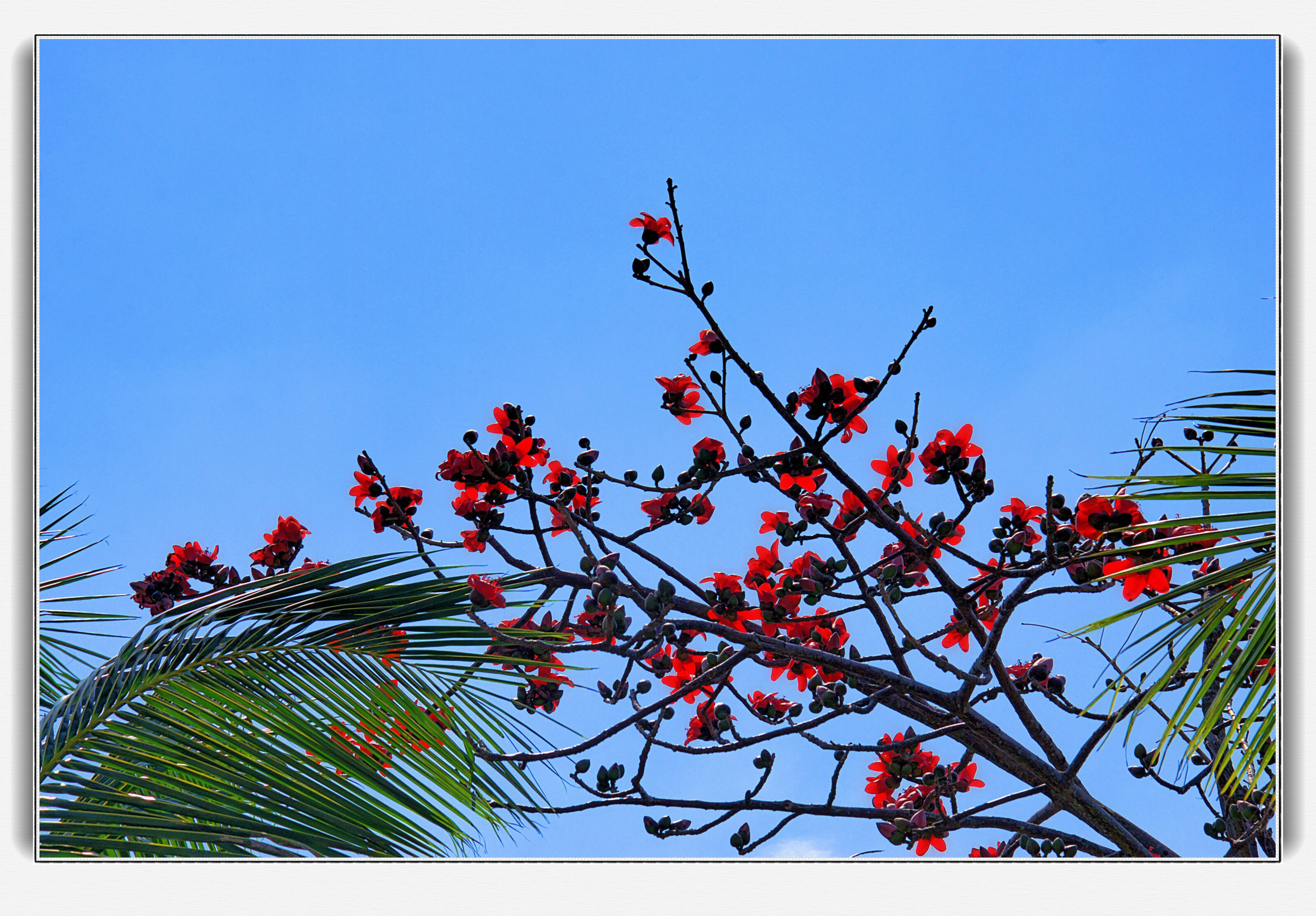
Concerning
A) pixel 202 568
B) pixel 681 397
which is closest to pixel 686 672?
pixel 681 397

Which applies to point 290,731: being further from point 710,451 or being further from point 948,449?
point 948,449

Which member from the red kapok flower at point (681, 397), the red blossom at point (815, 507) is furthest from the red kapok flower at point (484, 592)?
the red blossom at point (815, 507)

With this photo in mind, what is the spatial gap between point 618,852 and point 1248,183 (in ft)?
5.64

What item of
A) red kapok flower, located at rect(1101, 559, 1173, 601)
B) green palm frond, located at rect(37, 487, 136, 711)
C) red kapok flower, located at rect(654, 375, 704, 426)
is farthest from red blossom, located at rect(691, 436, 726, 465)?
green palm frond, located at rect(37, 487, 136, 711)

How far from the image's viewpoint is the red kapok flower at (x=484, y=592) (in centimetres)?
169

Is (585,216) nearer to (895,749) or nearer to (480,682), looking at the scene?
(480,682)

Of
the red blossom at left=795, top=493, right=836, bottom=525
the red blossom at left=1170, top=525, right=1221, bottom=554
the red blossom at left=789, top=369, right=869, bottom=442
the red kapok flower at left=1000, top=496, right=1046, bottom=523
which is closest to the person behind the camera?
the red blossom at left=1170, top=525, right=1221, bottom=554

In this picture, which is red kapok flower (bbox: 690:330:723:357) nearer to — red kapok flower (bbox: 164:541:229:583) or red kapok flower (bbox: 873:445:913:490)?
red kapok flower (bbox: 873:445:913:490)

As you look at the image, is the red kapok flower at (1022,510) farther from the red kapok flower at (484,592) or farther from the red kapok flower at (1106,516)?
the red kapok flower at (484,592)

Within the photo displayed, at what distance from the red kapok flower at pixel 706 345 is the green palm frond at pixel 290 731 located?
25.2 inches

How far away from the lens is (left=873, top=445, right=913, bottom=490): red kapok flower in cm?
186

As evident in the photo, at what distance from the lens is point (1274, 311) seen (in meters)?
1.75

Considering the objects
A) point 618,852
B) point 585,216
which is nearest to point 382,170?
point 585,216

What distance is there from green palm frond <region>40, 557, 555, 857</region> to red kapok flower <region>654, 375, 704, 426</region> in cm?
61
